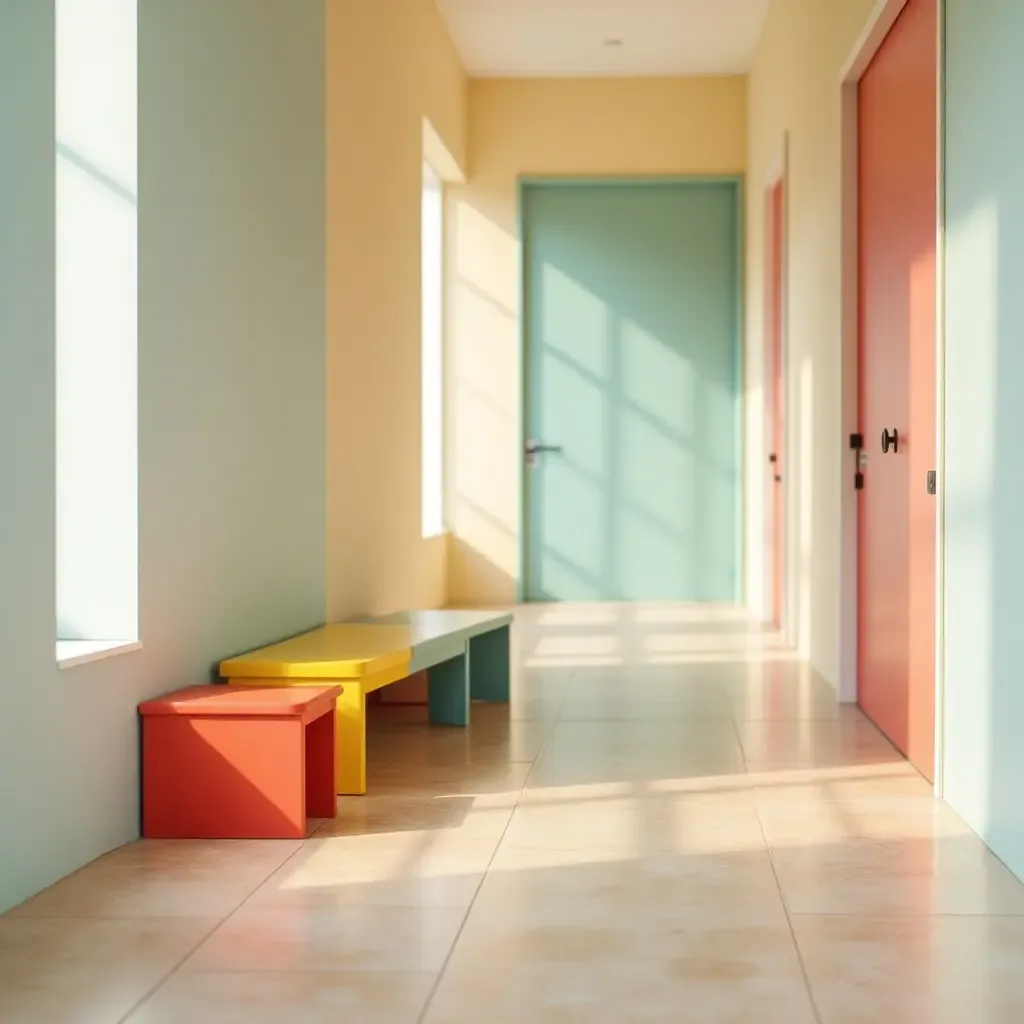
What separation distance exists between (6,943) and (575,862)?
1069 mm

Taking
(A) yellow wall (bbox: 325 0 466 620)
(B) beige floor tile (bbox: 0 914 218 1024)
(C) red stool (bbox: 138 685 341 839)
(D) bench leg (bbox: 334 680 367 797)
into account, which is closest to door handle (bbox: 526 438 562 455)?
(A) yellow wall (bbox: 325 0 466 620)

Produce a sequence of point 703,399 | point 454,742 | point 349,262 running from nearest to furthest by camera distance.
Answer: point 454,742 → point 349,262 → point 703,399

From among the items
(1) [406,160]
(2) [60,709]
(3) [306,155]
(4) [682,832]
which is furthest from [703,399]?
(2) [60,709]

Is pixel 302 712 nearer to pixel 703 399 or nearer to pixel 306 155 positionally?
pixel 306 155

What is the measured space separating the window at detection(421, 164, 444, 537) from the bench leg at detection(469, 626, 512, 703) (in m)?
3.09

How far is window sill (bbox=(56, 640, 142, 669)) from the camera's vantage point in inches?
113

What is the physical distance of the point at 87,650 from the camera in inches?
117

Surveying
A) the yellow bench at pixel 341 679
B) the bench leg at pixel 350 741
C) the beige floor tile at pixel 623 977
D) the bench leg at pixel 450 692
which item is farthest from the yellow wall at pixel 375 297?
the beige floor tile at pixel 623 977

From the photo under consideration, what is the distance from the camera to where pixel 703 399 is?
29.1 ft

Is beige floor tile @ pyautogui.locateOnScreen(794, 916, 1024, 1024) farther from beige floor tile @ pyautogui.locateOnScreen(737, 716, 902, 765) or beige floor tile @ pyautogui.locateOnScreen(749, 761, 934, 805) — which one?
beige floor tile @ pyautogui.locateOnScreen(737, 716, 902, 765)

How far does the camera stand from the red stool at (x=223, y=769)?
3197 millimetres

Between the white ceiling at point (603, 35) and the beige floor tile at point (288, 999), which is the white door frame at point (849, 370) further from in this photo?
the beige floor tile at point (288, 999)

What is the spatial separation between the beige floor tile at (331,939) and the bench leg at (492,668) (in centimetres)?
254

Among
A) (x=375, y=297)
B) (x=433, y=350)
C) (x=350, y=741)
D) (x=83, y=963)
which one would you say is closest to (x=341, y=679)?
(x=350, y=741)
